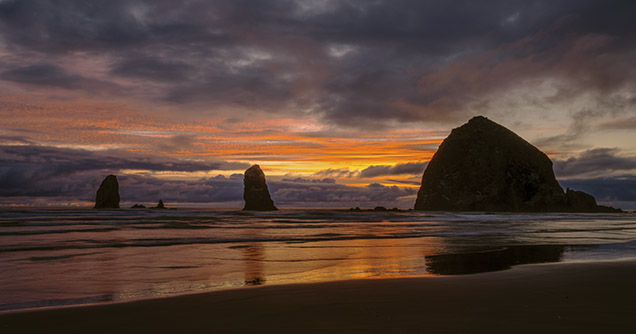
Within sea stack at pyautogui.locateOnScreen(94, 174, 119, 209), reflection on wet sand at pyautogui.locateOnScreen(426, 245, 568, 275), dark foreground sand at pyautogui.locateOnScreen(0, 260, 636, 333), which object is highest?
sea stack at pyautogui.locateOnScreen(94, 174, 119, 209)

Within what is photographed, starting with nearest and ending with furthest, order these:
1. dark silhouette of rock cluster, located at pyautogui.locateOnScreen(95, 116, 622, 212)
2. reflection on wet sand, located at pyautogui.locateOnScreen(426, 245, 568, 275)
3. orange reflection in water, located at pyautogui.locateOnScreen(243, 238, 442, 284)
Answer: orange reflection in water, located at pyautogui.locateOnScreen(243, 238, 442, 284) → reflection on wet sand, located at pyautogui.locateOnScreen(426, 245, 568, 275) → dark silhouette of rock cluster, located at pyautogui.locateOnScreen(95, 116, 622, 212)

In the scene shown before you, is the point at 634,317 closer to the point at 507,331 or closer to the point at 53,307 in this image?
the point at 507,331

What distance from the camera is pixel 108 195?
115438 mm

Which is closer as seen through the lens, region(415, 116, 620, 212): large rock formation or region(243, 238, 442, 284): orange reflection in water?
region(243, 238, 442, 284): orange reflection in water

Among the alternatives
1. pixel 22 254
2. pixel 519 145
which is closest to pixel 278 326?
pixel 22 254

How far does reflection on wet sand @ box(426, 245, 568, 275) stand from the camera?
350 inches

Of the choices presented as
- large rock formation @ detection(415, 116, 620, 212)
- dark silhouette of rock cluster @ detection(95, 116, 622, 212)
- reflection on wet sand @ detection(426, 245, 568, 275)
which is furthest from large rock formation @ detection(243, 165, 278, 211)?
reflection on wet sand @ detection(426, 245, 568, 275)

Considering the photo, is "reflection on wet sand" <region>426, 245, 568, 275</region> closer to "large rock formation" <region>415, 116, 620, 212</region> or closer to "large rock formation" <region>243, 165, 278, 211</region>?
"large rock formation" <region>415, 116, 620, 212</region>

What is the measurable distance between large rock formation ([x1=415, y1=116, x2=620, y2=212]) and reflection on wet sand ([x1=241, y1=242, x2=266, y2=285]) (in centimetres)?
11589

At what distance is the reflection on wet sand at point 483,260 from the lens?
350 inches

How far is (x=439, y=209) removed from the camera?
124 meters

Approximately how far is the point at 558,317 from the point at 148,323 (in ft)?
15.8

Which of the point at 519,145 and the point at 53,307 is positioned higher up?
the point at 519,145

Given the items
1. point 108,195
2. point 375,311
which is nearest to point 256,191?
point 108,195
